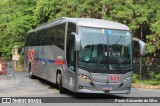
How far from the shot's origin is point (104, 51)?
15.3 m

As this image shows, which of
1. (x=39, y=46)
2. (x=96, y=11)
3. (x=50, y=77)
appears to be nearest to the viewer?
(x=50, y=77)

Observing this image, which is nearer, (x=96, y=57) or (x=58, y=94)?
(x=96, y=57)

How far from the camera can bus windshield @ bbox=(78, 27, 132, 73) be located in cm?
1513

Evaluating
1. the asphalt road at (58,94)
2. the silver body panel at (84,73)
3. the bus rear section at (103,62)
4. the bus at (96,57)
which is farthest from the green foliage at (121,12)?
the bus rear section at (103,62)

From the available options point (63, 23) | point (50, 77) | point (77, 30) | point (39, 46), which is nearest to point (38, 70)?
point (39, 46)

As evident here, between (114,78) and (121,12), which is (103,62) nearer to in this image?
(114,78)

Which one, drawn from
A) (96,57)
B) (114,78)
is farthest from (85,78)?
(114,78)

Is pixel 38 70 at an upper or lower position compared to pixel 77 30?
lower

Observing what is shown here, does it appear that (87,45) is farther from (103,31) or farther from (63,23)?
(63,23)

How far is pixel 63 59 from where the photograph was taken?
17078mm

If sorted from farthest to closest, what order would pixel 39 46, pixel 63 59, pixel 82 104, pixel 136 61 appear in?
pixel 136 61, pixel 39 46, pixel 63 59, pixel 82 104

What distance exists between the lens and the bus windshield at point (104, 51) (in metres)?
15.1

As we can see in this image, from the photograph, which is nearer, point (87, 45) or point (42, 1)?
point (87, 45)

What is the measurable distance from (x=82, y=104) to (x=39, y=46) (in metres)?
10.7
